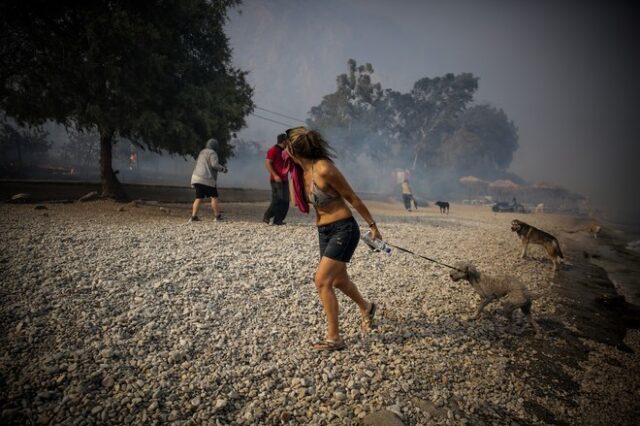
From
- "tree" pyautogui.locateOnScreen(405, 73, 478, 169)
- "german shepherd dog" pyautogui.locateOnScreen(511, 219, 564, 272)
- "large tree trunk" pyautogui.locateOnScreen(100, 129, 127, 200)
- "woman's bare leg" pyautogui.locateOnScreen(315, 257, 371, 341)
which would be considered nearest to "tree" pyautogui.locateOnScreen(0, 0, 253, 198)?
"large tree trunk" pyautogui.locateOnScreen(100, 129, 127, 200)

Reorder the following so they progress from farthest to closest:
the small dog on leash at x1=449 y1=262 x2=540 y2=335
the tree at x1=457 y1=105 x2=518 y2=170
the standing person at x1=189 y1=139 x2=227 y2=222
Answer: the tree at x1=457 y1=105 x2=518 y2=170 → the standing person at x1=189 y1=139 x2=227 y2=222 → the small dog on leash at x1=449 y1=262 x2=540 y2=335

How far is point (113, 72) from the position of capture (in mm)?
9867

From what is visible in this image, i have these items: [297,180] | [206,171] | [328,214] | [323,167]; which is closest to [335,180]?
[323,167]

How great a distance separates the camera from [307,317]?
4094 mm

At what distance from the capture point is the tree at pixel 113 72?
9.70 metres

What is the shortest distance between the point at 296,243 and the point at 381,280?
8.92ft

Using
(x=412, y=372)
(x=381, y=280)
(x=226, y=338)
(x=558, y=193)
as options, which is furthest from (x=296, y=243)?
(x=558, y=193)

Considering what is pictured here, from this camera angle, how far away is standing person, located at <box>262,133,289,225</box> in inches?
343

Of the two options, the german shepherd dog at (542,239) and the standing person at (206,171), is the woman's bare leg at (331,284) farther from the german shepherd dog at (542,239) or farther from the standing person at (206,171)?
the german shepherd dog at (542,239)

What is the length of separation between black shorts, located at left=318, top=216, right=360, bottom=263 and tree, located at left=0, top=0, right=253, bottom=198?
10225mm

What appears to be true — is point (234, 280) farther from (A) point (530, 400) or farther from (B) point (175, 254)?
(A) point (530, 400)

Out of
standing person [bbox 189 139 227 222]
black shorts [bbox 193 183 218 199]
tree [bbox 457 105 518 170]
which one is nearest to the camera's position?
standing person [bbox 189 139 227 222]

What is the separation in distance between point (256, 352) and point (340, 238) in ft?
5.17

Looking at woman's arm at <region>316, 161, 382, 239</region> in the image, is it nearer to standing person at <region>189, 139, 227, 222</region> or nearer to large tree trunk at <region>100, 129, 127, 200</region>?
standing person at <region>189, 139, 227, 222</region>
